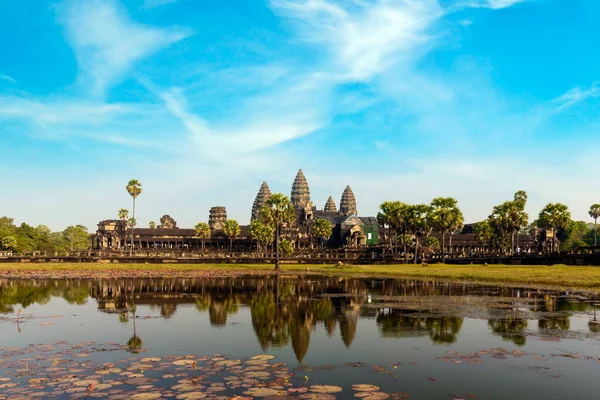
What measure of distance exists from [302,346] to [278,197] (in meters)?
72.8

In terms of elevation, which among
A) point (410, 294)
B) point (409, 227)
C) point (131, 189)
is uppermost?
point (131, 189)

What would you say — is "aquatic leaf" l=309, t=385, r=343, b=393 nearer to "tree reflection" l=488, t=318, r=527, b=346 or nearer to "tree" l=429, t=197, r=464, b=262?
"tree reflection" l=488, t=318, r=527, b=346

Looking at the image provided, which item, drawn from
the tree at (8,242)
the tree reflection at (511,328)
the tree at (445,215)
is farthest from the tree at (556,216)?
the tree at (8,242)

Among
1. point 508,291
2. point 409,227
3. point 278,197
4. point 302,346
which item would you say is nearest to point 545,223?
point 409,227

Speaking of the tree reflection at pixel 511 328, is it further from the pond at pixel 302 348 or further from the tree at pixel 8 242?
the tree at pixel 8 242

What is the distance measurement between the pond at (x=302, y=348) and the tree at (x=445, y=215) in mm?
63005

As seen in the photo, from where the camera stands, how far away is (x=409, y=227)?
105062mm

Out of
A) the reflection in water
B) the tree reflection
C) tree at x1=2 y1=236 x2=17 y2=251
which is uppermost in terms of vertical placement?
tree at x1=2 y1=236 x2=17 y2=251

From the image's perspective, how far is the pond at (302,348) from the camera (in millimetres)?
13750

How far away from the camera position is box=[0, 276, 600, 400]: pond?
45.1 feet

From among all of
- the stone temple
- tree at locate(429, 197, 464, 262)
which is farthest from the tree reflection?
the stone temple

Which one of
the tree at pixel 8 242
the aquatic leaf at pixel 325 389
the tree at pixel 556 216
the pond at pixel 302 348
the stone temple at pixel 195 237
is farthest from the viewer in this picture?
the stone temple at pixel 195 237

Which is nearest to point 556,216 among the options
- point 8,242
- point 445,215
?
point 445,215

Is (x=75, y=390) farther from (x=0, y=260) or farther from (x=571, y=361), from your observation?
(x=0, y=260)
